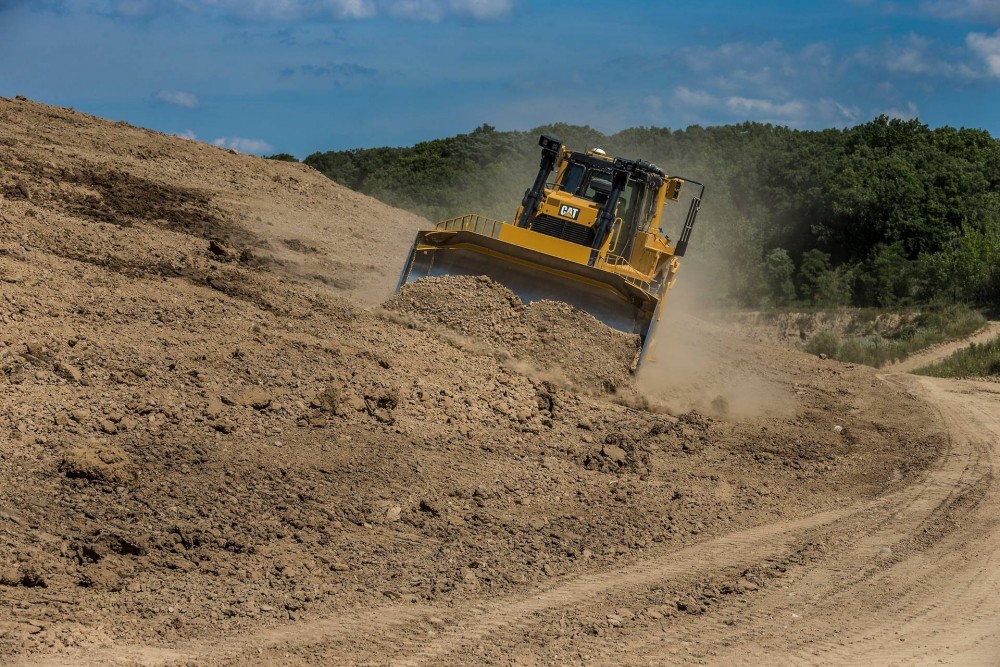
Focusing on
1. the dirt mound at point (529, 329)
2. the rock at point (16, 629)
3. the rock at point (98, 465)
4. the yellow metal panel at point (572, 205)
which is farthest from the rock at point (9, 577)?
the yellow metal panel at point (572, 205)

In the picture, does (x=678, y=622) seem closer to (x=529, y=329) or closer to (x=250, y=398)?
(x=250, y=398)

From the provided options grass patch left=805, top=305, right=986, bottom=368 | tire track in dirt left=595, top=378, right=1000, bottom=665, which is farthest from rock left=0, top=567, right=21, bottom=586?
grass patch left=805, top=305, right=986, bottom=368

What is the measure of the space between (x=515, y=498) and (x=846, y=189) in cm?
3741

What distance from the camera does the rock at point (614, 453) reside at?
9781 mm

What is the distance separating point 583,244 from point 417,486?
6.26 m

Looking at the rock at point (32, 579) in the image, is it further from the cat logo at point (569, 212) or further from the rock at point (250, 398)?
the cat logo at point (569, 212)

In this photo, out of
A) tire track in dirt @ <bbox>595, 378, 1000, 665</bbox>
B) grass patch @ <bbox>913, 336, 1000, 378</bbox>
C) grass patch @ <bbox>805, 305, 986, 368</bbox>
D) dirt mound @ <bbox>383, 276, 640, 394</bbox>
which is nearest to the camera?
tire track in dirt @ <bbox>595, 378, 1000, 665</bbox>

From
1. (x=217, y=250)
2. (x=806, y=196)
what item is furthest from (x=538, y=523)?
(x=806, y=196)

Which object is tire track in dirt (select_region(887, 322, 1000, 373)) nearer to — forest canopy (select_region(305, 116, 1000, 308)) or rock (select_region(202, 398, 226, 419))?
forest canopy (select_region(305, 116, 1000, 308))

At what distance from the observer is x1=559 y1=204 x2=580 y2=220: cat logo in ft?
45.1

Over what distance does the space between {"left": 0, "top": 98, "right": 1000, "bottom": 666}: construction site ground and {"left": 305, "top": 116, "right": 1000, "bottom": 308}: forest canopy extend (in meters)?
20.3

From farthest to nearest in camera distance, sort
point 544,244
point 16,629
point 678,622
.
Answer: point 544,244 < point 678,622 < point 16,629

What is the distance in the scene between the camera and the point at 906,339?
25766 mm

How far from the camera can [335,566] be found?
6.70m
